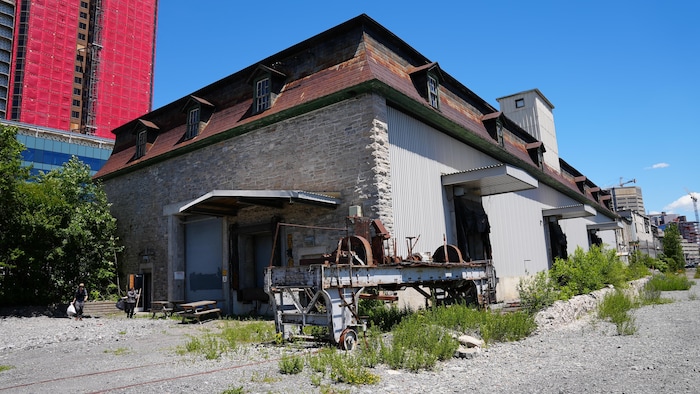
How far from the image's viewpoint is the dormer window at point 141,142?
22.1 m

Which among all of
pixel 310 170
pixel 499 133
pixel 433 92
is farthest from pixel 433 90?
pixel 499 133

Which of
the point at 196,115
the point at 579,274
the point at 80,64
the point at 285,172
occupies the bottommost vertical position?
the point at 579,274

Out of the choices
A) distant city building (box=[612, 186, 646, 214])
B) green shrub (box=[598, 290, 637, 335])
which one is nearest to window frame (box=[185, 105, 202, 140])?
green shrub (box=[598, 290, 637, 335])

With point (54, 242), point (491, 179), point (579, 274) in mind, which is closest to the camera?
point (579, 274)

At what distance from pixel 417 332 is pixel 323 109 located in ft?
28.5

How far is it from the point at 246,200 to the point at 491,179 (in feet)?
28.3

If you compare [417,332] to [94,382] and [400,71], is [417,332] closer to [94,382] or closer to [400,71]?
[94,382]

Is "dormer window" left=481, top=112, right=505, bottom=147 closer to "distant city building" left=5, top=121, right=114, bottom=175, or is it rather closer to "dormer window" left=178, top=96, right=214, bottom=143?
"dormer window" left=178, top=96, right=214, bottom=143

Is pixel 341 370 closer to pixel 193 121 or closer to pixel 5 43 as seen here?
pixel 193 121

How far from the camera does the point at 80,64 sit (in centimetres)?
6862

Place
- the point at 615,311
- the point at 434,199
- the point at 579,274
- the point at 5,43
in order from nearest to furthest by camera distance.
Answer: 1. the point at 615,311
2. the point at 579,274
3. the point at 434,199
4. the point at 5,43

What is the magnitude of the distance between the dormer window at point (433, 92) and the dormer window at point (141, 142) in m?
13.2

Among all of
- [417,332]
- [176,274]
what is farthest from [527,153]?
[417,332]

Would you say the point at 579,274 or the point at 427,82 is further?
the point at 427,82
